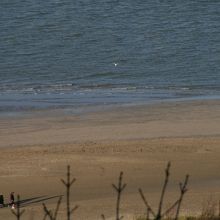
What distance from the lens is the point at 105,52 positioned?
39188 millimetres

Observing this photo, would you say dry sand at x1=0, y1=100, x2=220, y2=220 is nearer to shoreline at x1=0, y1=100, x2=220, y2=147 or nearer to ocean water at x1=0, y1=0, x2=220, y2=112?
shoreline at x1=0, y1=100, x2=220, y2=147

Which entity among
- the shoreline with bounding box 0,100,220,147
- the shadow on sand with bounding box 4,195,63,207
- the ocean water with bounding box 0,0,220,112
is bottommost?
the ocean water with bounding box 0,0,220,112

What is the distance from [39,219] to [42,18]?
3387cm

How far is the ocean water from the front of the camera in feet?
97.4

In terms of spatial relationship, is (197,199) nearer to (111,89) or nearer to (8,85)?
(111,89)

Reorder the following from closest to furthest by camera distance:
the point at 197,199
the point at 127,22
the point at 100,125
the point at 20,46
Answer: the point at 197,199 < the point at 100,125 < the point at 20,46 < the point at 127,22

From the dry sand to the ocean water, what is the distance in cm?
285

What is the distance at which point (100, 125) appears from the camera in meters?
23.5

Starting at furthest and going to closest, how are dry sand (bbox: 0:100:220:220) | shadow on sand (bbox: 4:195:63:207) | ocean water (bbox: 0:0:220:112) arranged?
ocean water (bbox: 0:0:220:112), dry sand (bbox: 0:100:220:220), shadow on sand (bbox: 4:195:63:207)

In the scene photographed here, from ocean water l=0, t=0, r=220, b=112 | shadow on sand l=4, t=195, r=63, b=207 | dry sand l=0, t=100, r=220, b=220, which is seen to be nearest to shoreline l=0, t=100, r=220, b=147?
dry sand l=0, t=100, r=220, b=220

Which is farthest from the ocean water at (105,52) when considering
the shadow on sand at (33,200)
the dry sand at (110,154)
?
the shadow on sand at (33,200)

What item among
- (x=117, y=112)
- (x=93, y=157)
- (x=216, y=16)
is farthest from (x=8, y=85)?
(x=216, y=16)

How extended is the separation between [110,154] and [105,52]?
1980cm

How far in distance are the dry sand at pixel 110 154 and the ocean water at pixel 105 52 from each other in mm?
2854
